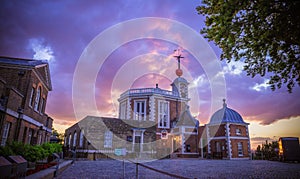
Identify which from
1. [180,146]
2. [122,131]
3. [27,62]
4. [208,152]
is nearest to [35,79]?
[27,62]

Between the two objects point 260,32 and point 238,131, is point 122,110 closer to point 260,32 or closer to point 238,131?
point 238,131

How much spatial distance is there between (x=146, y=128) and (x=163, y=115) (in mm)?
5259

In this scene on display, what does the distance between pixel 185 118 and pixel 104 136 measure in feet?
37.1

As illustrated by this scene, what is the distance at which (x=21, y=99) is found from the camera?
10.8 m

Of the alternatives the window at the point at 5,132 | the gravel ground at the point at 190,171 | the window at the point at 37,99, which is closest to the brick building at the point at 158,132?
the window at the point at 37,99

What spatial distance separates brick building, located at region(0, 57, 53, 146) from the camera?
923 centimetres

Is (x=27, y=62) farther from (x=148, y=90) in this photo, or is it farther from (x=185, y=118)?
(x=185, y=118)

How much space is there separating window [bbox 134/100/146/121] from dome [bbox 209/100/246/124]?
9377 mm

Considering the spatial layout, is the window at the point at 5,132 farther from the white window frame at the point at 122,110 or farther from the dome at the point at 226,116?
the dome at the point at 226,116

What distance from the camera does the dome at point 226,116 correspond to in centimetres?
2406

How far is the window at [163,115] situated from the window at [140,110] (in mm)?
2212

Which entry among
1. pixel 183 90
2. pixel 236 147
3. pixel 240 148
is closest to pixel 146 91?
pixel 183 90

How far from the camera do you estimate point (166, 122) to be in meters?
27.2

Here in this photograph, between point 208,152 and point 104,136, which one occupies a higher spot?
point 104,136
